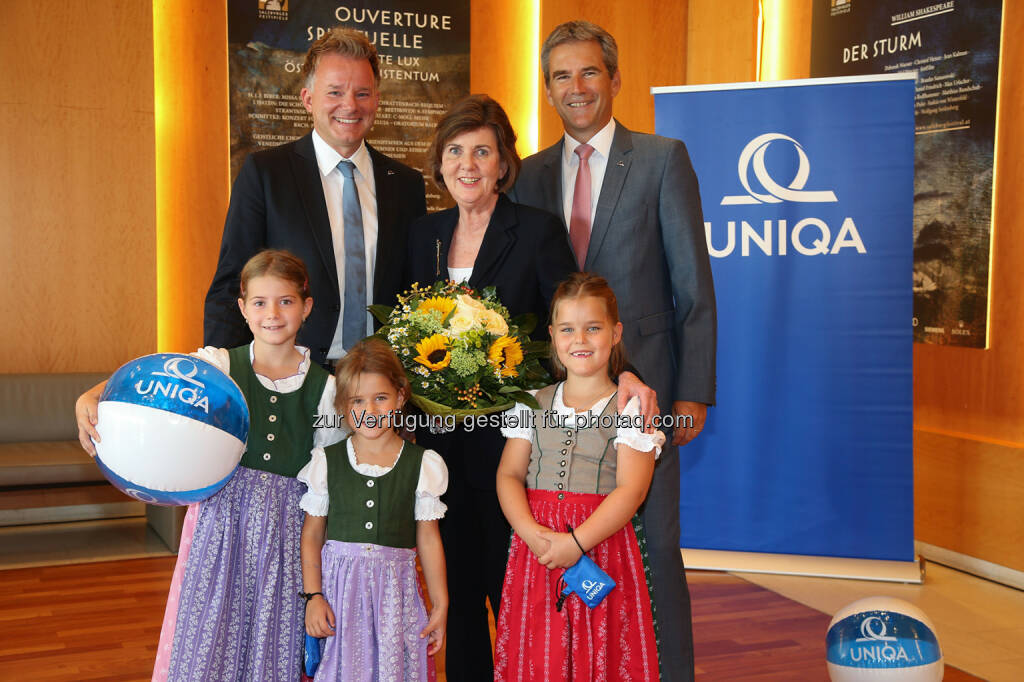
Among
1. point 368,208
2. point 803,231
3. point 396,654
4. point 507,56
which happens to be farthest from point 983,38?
point 396,654

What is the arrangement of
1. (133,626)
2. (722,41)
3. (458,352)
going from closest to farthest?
(458,352) → (133,626) → (722,41)

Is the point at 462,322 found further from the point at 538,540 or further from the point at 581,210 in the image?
the point at 581,210

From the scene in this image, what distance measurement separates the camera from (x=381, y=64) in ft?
21.1

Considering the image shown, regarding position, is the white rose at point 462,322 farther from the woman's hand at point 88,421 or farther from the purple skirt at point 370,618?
the woman's hand at point 88,421

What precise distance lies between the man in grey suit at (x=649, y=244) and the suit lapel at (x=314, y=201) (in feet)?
2.19

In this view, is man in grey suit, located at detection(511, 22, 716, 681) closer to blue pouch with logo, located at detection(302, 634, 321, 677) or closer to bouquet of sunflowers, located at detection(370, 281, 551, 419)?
bouquet of sunflowers, located at detection(370, 281, 551, 419)

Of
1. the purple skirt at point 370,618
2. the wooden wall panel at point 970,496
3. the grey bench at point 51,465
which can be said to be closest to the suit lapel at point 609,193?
the purple skirt at point 370,618

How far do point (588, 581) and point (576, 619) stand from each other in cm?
15

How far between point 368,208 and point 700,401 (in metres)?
1.16

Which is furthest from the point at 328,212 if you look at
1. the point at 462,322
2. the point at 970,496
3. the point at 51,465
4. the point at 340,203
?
the point at 970,496

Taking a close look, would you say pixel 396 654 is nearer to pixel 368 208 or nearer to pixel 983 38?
pixel 368 208

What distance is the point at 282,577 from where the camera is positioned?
2.32 meters

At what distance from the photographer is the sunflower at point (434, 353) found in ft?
7.23

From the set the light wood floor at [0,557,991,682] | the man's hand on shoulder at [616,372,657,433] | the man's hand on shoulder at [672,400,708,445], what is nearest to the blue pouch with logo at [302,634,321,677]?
the man's hand on shoulder at [616,372,657,433]
